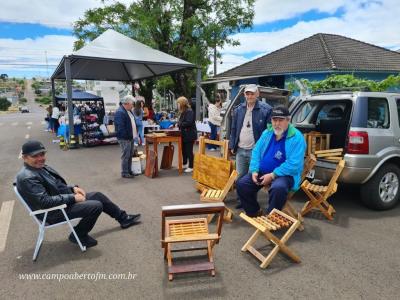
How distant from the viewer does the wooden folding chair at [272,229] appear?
10.8 feet

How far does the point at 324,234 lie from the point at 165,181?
11.9 feet

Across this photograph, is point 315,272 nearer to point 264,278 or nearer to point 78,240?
point 264,278

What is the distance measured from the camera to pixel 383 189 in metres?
4.91

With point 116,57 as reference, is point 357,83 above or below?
below

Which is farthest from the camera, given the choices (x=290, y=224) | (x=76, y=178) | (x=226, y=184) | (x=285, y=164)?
(x=76, y=178)

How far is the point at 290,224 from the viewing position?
3.53 metres

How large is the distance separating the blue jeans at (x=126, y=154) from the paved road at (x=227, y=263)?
200 cm

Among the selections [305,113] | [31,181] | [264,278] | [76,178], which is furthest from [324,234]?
[76,178]

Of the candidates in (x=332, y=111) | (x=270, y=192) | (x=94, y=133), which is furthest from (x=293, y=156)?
(x=94, y=133)

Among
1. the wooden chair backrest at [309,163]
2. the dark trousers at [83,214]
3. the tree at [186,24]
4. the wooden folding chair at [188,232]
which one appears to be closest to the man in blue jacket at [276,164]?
the wooden chair backrest at [309,163]

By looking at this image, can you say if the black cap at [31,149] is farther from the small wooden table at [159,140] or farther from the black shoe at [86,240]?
the small wooden table at [159,140]

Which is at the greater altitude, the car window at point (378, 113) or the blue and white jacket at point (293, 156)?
the car window at point (378, 113)

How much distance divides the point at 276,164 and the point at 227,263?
1445 mm

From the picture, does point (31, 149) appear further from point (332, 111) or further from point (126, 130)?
point (332, 111)
